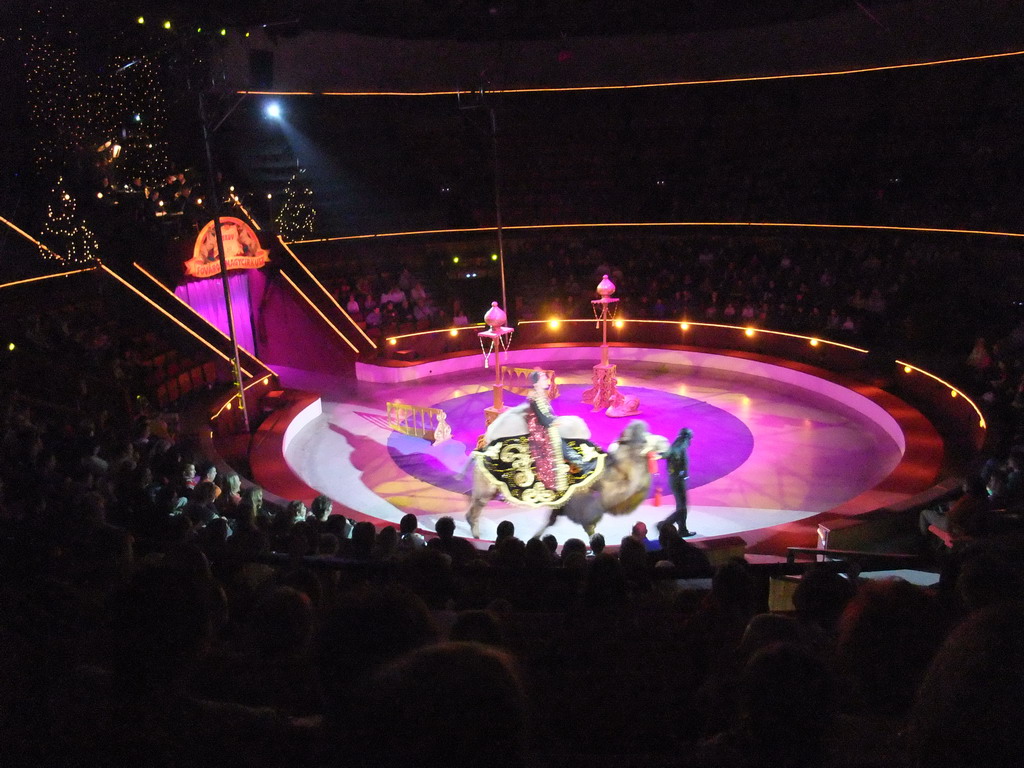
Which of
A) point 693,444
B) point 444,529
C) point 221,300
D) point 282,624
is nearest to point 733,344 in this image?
point 693,444

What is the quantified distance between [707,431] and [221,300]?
33.1 ft

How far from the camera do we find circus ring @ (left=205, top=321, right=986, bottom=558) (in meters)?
9.14

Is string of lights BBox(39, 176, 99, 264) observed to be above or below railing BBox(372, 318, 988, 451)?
above

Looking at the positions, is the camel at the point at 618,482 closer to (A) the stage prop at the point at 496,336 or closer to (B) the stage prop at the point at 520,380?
(A) the stage prop at the point at 496,336

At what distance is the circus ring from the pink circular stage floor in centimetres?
3

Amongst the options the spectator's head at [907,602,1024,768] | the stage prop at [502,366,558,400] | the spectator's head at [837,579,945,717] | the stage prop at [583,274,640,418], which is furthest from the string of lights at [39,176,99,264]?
the spectator's head at [907,602,1024,768]

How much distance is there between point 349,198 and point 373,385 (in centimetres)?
781

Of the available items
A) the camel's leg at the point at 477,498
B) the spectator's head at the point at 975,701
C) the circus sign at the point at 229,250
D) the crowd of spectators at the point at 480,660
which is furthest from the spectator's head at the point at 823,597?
the circus sign at the point at 229,250

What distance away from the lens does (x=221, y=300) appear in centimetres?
1600

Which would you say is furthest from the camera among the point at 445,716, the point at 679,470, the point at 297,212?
the point at 297,212

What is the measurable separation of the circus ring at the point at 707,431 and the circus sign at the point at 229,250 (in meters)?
2.59

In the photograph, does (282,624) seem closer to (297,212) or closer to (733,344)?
(733,344)

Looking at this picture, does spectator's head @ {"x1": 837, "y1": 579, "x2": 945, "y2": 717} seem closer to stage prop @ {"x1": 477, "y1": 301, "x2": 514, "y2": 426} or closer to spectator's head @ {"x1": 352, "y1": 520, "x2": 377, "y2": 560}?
spectator's head @ {"x1": 352, "y1": 520, "x2": 377, "y2": 560}

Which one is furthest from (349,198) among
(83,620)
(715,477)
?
(83,620)
